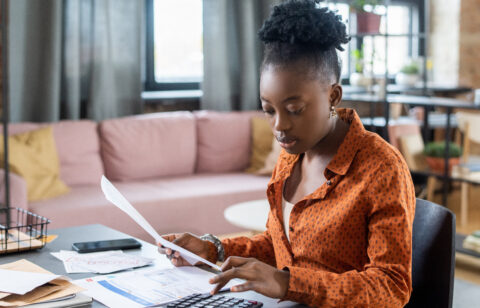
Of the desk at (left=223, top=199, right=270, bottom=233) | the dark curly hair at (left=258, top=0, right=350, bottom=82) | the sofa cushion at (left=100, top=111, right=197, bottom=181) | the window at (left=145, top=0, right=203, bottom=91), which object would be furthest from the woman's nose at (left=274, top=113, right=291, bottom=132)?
the window at (left=145, top=0, right=203, bottom=91)

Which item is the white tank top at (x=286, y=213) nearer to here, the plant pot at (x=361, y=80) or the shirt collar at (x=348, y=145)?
the shirt collar at (x=348, y=145)

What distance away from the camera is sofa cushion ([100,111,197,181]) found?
416 cm

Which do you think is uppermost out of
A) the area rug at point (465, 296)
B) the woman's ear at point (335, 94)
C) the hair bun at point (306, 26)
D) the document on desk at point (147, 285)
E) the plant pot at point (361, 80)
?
the hair bun at point (306, 26)

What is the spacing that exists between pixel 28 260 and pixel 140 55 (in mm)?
3222

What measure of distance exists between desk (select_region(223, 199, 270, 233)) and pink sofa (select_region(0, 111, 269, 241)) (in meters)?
0.57

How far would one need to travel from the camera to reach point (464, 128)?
4527mm

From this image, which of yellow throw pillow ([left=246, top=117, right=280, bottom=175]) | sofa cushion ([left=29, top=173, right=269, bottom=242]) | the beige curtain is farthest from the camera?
the beige curtain

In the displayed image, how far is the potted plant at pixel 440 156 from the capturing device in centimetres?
416

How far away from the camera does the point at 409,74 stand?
576 centimetres

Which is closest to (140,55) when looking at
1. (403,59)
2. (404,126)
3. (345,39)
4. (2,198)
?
(2,198)

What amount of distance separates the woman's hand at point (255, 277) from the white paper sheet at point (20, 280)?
343 millimetres

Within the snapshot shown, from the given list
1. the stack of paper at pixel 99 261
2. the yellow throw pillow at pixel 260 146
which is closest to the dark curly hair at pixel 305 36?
the stack of paper at pixel 99 261

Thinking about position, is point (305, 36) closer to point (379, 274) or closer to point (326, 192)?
point (326, 192)

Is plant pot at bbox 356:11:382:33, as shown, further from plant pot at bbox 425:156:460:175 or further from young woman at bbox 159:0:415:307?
young woman at bbox 159:0:415:307
